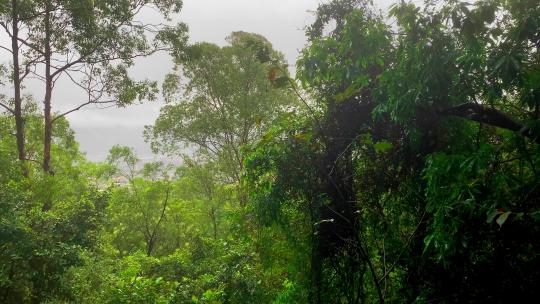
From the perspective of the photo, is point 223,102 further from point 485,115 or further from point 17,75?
point 485,115

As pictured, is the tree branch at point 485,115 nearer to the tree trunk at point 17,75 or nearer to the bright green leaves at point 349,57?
the bright green leaves at point 349,57

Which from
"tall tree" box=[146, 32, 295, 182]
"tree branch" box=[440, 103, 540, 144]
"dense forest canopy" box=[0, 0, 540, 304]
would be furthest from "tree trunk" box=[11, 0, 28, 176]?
"tree branch" box=[440, 103, 540, 144]

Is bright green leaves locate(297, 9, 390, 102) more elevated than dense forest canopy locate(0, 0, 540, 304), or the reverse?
bright green leaves locate(297, 9, 390, 102)

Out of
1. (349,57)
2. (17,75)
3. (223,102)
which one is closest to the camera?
(349,57)

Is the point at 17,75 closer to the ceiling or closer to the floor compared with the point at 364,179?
closer to the ceiling

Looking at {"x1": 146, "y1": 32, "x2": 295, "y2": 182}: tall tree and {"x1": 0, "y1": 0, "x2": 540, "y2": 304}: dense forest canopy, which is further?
{"x1": 146, "y1": 32, "x2": 295, "y2": 182}: tall tree

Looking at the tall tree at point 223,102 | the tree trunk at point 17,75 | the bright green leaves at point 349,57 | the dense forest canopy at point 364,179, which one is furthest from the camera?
the tall tree at point 223,102

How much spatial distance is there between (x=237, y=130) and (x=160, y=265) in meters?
8.14

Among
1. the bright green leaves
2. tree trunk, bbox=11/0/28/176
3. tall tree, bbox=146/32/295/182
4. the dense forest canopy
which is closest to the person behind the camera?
the dense forest canopy

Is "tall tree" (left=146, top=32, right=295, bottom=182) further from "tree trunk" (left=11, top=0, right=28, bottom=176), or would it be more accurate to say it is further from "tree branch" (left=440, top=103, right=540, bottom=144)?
"tree branch" (left=440, top=103, right=540, bottom=144)

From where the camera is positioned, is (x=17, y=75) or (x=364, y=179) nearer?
(x=364, y=179)

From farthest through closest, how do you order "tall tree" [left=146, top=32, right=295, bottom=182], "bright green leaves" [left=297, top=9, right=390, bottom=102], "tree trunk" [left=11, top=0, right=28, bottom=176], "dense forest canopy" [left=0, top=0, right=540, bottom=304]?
"tall tree" [left=146, top=32, right=295, bottom=182]
"tree trunk" [left=11, top=0, right=28, bottom=176]
"bright green leaves" [left=297, top=9, right=390, bottom=102]
"dense forest canopy" [left=0, top=0, right=540, bottom=304]

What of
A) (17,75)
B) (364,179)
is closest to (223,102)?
(17,75)

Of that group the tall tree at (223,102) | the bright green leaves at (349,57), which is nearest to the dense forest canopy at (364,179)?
the bright green leaves at (349,57)
